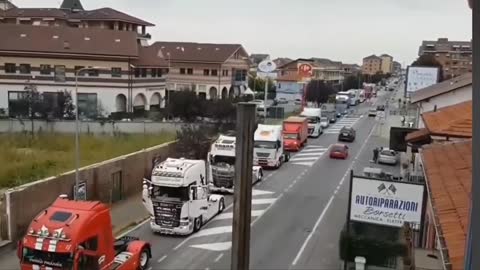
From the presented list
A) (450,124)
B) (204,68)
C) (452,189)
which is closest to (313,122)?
(204,68)

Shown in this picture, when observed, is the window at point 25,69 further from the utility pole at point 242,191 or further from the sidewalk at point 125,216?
the utility pole at point 242,191

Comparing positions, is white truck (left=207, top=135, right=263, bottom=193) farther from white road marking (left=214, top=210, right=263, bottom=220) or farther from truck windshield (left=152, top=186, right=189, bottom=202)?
truck windshield (left=152, top=186, right=189, bottom=202)

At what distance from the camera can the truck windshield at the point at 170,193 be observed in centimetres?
1866

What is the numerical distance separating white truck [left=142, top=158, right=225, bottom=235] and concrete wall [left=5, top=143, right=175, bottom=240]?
11.0ft

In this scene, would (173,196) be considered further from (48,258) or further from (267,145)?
(267,145)

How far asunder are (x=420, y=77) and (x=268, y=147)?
22.6 meters

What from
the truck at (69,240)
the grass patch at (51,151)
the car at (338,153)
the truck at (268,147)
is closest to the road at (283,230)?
the truck at (268,147)

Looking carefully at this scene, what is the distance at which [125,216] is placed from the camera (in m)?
21.8

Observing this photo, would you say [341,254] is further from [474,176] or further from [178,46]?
[178,46]

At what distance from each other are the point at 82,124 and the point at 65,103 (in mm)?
9214

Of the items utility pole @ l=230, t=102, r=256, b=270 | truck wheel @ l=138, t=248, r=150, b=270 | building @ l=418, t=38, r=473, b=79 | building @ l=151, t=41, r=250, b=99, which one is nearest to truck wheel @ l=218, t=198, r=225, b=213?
truck wheel @ l=138, t=248, r=150, b=270

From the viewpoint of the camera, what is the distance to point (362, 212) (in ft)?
→ 52.4

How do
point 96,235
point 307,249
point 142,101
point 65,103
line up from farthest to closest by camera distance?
point 142,101 → point 65,103 → point 307,249 → point 96,235

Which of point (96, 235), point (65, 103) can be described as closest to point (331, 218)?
point (96, 235)
